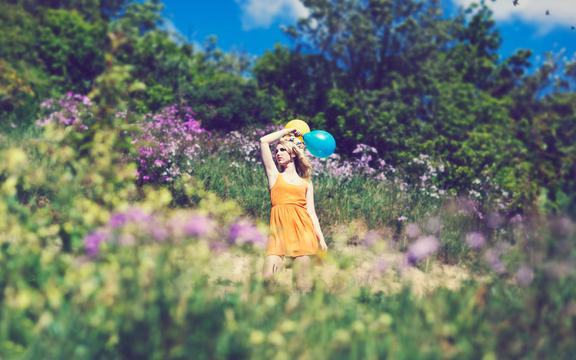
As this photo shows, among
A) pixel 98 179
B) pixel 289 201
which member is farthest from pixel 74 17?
pixel 98 179

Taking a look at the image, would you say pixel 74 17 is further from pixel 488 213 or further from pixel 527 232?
pixel 527 232

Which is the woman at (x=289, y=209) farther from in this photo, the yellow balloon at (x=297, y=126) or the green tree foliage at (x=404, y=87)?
the green tree foliage at (x=404, y=87)

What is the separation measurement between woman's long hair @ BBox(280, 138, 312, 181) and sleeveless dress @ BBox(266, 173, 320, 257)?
17cm

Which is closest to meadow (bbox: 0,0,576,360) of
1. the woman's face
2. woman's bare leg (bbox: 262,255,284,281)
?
woman's bare leg (bbox: 262,255,284,281)

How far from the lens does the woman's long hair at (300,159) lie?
5293 millimetres

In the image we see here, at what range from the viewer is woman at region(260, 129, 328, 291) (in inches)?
189

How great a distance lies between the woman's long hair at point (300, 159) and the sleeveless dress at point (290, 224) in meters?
0.17

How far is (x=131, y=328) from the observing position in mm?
2463

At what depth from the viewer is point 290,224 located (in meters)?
4.91

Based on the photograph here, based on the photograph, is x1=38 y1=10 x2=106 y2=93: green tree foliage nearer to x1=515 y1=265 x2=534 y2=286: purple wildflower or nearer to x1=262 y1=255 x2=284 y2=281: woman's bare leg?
x1=262 y1=255 x2=284 y2=281: woman's bare leg

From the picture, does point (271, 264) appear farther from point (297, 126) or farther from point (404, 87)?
point (404, 87)

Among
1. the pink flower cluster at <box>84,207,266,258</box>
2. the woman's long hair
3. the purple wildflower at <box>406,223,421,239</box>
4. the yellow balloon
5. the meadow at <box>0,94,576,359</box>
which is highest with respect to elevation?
the yellow balloon

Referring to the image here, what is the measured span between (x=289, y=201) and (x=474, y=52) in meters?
20.3

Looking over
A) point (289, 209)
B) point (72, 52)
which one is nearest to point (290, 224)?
point (289, 209)
